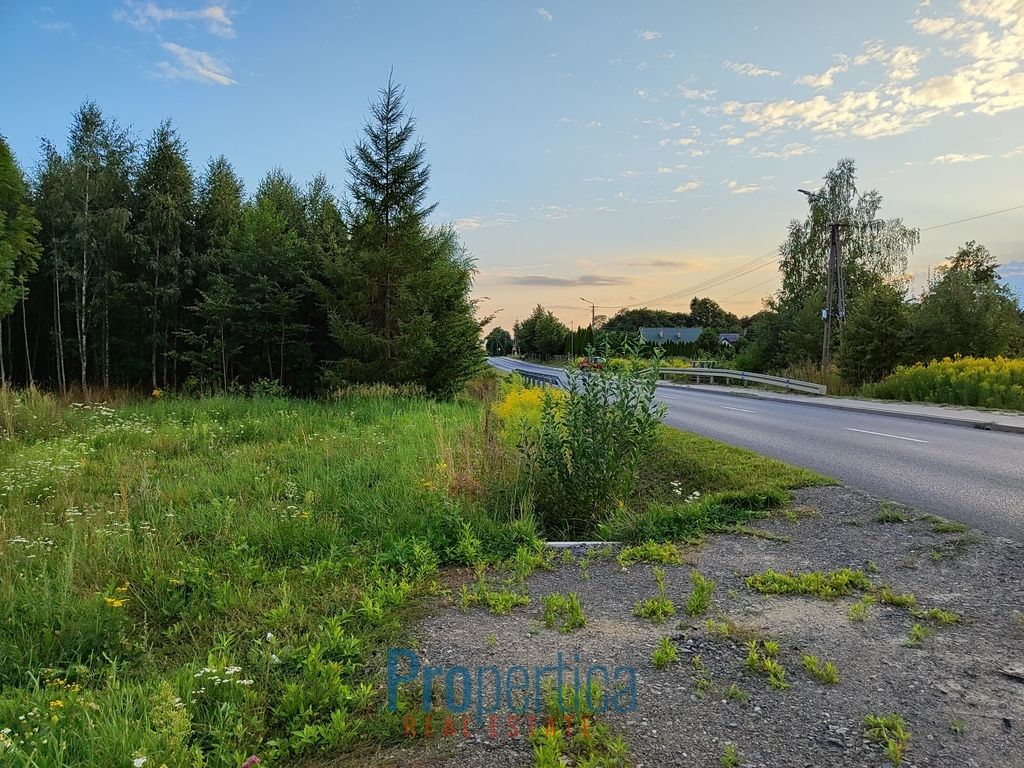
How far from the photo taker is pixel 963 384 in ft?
55.4

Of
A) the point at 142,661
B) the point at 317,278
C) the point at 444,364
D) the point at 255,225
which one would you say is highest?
the point at 255,225

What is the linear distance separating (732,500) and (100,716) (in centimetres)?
551

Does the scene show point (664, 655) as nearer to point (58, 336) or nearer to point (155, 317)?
point (155, 317)

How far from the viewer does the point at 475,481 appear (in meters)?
6.23

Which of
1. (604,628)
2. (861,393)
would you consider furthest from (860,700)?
(861,393)

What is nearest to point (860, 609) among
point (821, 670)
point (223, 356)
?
point (821, 670)

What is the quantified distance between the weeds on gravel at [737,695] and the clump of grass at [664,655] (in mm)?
334

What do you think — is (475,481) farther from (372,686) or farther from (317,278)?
(317,278)

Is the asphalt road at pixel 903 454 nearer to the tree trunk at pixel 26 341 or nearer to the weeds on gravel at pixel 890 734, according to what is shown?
the weeds on gravel at pixel 890 734

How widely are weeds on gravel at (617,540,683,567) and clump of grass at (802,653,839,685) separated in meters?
1.54

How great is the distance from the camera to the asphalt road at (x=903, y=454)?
6137 millimetres

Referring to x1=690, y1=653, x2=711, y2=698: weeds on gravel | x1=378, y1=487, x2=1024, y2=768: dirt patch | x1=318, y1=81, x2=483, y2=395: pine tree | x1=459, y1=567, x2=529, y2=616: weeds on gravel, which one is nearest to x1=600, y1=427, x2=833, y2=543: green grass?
x1=378, y1=487, x2=1024, y2=768: dirt patch

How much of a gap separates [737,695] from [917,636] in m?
1.33

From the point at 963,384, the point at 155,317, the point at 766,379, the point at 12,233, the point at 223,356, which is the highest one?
the point at 12,233
